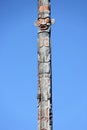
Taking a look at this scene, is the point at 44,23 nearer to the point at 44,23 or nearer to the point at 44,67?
the point at 44,23

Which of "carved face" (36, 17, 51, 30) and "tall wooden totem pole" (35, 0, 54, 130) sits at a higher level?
"carved face" (36, 17, 51, 30)

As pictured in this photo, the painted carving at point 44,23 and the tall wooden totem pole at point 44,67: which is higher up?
the painted carving at point 44,23

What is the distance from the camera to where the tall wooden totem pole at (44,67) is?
10.9 meters

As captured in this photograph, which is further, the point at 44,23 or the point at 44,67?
the point at 44,23

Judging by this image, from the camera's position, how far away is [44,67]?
11.4 metres

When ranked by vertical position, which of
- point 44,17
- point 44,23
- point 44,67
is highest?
point 44,17

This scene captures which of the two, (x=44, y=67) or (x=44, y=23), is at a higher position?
(x=44, y=23)

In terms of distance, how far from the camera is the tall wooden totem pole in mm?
10922

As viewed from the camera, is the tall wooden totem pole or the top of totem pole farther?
the top of totem pole

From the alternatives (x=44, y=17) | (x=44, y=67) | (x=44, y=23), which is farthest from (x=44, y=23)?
(x=44, y=67)

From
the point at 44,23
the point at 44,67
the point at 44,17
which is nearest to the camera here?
the point at 44,67

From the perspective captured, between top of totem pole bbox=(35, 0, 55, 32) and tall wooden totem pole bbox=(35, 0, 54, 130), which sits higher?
top of totem pole bbox=(35, 0, 55, 32)

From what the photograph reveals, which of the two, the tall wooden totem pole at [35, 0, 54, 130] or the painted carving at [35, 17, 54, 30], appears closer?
the tall wooden totem pole at [35, 0, 54, 130]

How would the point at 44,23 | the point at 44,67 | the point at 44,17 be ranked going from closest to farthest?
1. the point at 44,67
2. the point at 44,23
3. the point at 44,17
